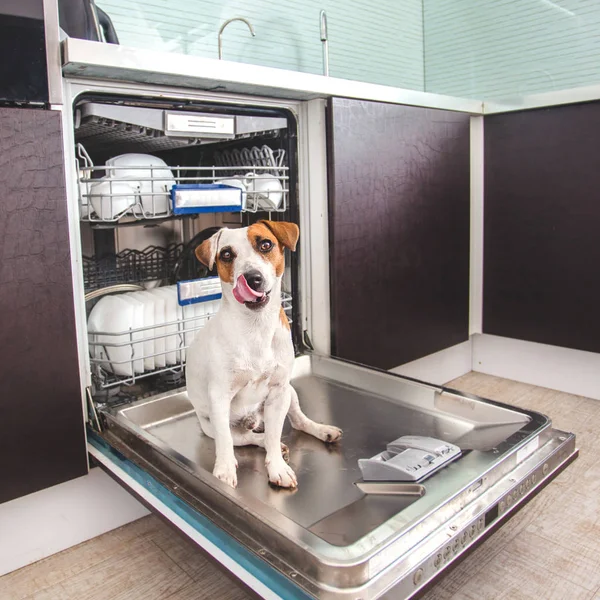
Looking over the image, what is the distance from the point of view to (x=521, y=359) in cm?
224

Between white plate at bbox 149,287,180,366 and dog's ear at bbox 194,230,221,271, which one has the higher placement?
dog's ear at bbox 194,230,221,271

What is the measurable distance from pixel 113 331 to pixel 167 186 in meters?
0.37

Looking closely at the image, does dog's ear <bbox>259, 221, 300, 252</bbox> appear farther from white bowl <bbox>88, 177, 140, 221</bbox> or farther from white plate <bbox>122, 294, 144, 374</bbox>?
white plate <bbox>122, 294, 144, 374</bbox>

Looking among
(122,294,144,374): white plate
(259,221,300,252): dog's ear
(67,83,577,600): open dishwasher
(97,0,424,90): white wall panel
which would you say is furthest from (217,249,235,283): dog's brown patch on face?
(97,0,424,90): white wall panel

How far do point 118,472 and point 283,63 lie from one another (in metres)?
1.88

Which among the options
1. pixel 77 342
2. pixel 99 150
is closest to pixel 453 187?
pixel 99 150

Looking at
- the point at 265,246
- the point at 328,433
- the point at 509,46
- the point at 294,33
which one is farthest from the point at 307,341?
the point at 509,46

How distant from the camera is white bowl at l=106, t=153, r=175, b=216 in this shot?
1.38 metres

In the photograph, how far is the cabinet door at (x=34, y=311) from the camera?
1.08m

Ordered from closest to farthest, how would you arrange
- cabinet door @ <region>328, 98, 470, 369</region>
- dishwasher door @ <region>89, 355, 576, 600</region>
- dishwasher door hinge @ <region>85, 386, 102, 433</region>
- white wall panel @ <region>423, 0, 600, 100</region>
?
dishwasher door @ <region>89, 355, 576, 600</region> → dishwasher door hinge @ <region>85, 386, 102, 433</region> → cabinet door @ <region>328, 98, 470, 369</region> → white wall panel @ <region>423, 0, 600, 100</region>

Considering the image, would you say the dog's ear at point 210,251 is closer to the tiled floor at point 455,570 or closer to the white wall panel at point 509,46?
the tiled floor at point 455,570

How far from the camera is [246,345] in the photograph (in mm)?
1069

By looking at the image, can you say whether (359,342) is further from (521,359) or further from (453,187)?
(521,359)

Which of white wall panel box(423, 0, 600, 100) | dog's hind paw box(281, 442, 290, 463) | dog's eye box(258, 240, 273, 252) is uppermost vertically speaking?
white wall panel box(423, 0, 600, 100)
